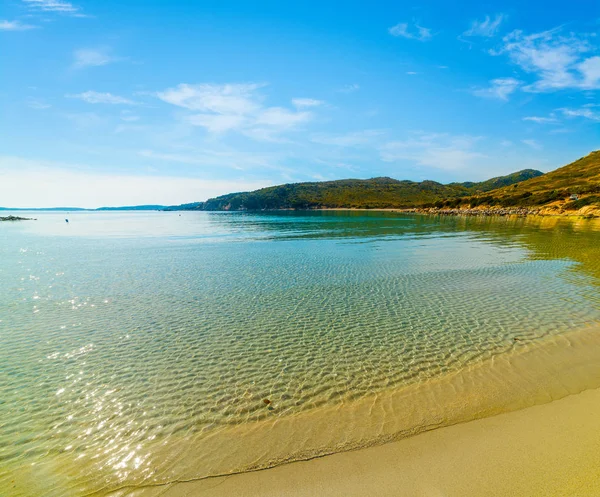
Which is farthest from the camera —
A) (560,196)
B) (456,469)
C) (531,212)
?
(560,196)

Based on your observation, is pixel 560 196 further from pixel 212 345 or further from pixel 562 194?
pixel 212 345

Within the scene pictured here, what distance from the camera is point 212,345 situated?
11773 millimetres

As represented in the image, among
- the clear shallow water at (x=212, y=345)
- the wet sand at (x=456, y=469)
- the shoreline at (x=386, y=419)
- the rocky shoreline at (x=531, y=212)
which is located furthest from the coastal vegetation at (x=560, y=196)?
the wet sand at (x=456, y=469)

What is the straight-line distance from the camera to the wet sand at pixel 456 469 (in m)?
5.27

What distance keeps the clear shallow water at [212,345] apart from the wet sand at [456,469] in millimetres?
933

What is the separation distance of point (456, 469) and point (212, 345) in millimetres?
8852

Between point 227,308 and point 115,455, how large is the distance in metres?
9.66

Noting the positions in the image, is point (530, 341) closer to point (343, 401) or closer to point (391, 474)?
point (343, 401)

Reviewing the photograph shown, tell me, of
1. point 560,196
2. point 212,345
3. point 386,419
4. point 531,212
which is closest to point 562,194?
point 560,196

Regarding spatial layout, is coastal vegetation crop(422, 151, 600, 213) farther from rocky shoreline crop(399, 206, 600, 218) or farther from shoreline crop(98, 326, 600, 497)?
shoreline crop(98, 326, 600, 497)

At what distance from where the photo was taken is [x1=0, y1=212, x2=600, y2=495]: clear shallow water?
22.7ft

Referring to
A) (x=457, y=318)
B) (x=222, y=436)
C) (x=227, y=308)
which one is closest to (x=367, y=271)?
(x=457, y=318)

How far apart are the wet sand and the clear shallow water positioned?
0.93 meters

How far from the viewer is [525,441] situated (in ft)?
20.7
